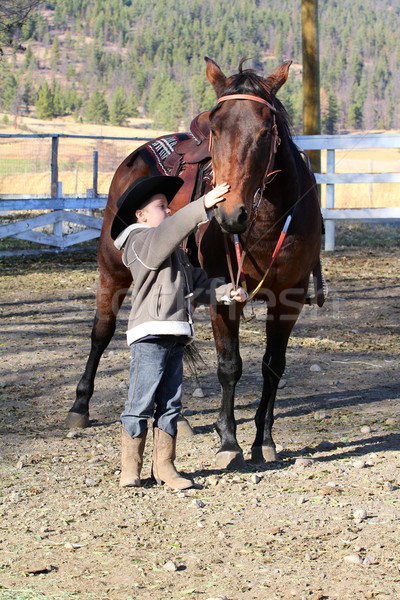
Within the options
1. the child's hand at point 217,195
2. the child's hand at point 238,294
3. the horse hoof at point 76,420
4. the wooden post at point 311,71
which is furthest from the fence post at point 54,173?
the child's hand at point 217,195

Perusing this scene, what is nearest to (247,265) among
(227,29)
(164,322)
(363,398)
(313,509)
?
(164,322)

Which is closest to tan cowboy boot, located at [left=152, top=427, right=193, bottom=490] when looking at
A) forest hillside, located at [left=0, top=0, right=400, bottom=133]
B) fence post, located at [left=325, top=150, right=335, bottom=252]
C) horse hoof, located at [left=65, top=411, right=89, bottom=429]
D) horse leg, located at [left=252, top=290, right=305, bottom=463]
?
horse leg, located at [left=252, top=290, right=305, bottom=463]

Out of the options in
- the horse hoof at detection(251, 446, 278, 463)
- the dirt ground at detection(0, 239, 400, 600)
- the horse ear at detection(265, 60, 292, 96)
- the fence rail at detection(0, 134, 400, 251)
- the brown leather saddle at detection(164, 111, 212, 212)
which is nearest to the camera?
the dirt ground at detection(0, 239, 400, 600)

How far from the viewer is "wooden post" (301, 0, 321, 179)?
1364cm

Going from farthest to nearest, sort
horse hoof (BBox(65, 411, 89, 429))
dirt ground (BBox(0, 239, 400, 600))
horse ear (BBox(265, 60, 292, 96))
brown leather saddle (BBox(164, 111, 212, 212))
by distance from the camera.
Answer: horse hoof (BBox(65, 411, 89, 429))
brown leather saddle (BBox(164, 111, 212, 212))
horse ear (BBox(265, 60, 292, 96))
dirt ground (BBox(0, 239, 400, 600))

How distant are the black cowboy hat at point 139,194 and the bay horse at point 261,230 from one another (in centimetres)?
28

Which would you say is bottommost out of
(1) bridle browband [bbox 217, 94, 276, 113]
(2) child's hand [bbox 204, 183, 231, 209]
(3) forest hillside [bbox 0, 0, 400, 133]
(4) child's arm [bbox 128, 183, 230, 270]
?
(4) child's arm [bbox 128, 183, 230, 270]

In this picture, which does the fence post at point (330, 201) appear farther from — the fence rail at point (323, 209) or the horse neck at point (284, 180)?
the horse neck at point (284, 180)

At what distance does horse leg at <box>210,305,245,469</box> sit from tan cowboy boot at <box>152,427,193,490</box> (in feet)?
1.31

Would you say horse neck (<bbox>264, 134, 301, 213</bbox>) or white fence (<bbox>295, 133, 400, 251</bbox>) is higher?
white fence (<bbox>295, 133, 400, 251</bbox>)

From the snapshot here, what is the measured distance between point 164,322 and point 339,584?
1511mm

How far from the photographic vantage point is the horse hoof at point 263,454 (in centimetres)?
426

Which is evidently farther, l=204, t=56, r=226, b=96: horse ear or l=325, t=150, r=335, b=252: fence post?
l=325, t=150, r=335, b=252: fence post

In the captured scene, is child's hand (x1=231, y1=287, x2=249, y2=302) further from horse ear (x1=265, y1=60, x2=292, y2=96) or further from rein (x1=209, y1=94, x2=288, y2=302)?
horse ear (x1=265, y1=60, x2=292, y2=96)
